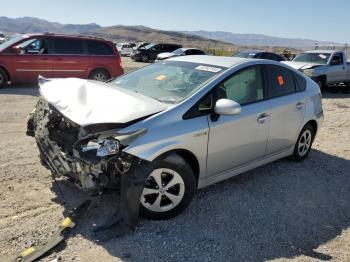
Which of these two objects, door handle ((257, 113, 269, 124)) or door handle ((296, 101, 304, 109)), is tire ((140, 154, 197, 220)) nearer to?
door handle ((257, 113, 269, 124))

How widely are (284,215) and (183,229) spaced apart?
4.33 ft

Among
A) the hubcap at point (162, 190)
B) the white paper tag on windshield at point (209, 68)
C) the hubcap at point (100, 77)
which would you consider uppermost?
the white paper tag on windshield at point (209, 68)

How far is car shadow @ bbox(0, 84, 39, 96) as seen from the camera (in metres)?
12.3

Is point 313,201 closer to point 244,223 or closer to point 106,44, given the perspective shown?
point 244,223

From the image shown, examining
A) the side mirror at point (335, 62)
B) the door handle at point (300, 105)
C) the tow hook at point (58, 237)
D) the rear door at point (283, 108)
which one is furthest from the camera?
the side mirror at point (335, 62)

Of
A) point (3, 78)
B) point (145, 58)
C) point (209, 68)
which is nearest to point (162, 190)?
point (209, 68)

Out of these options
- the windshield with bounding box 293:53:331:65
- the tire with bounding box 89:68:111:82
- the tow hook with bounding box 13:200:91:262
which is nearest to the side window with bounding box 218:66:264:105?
the tow hook with bounding box 13:200:91:262

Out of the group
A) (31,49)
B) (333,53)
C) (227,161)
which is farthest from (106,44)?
(227,161)

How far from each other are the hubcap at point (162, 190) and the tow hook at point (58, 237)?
25.6 inches

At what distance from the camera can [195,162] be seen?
14.7ft

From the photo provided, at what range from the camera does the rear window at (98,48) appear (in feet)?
45.9

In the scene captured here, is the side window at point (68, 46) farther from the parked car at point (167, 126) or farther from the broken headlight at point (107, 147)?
the broken headlight at point (107, 147)

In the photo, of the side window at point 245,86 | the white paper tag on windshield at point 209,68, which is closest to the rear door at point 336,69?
the side window at point 245,86

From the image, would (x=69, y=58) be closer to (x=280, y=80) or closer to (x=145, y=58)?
(x=280, y=80)
